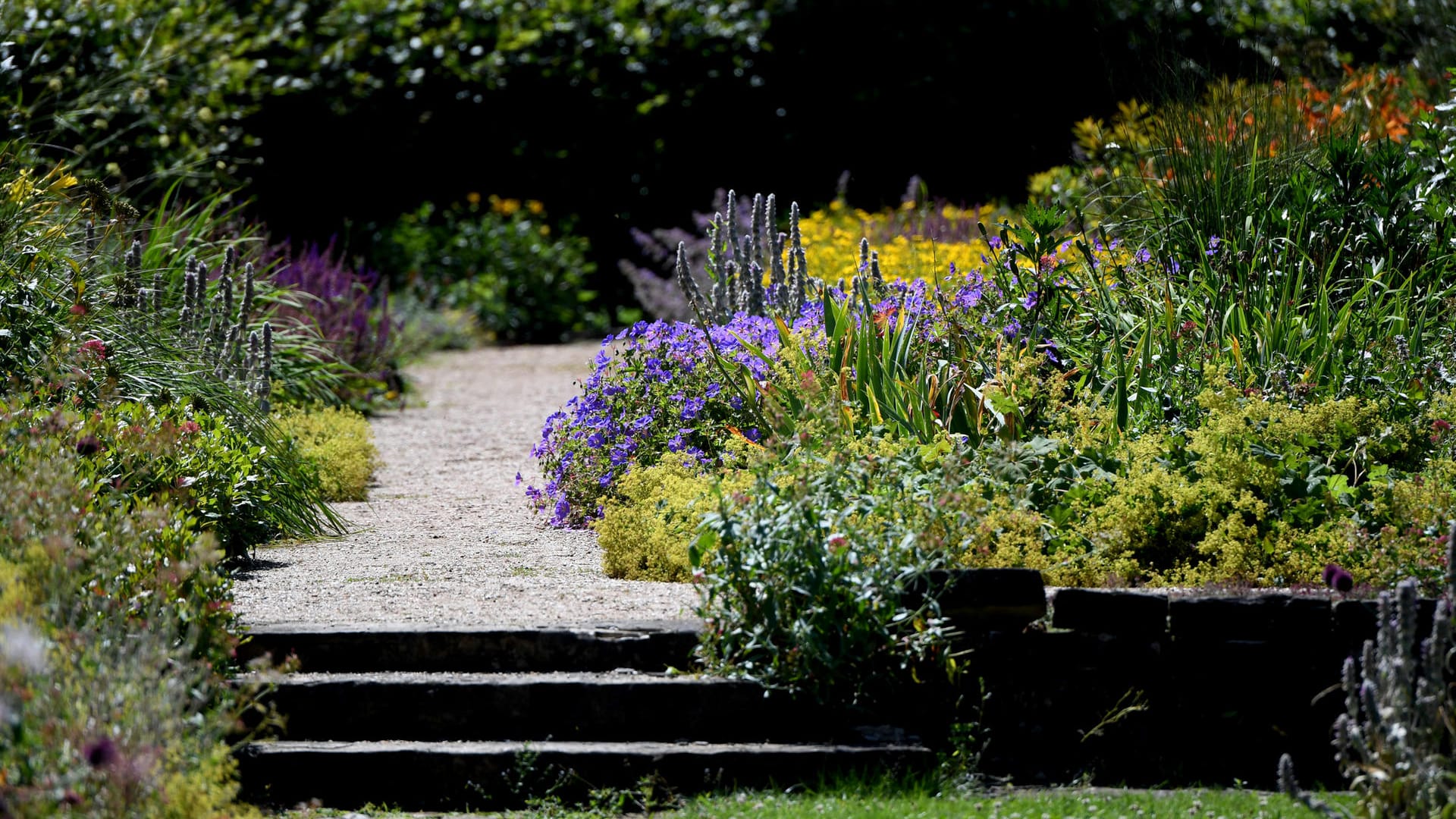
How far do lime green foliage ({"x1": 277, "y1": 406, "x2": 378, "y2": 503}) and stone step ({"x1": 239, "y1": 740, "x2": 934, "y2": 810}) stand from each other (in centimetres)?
248

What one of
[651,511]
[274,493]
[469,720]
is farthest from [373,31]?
[469,720]

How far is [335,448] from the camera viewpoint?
6.59m

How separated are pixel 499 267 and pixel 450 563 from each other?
353 inches

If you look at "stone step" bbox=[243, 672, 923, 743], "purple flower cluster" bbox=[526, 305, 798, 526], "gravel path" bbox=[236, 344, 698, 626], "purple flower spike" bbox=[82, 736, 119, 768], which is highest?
"purple flower cluster" bbox=[526, 305, 798, 526]

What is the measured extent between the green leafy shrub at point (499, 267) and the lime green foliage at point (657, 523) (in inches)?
337

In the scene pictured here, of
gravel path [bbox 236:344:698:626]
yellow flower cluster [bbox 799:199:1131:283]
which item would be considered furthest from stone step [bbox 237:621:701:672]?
yellow flower cluster [bbox 799:199:1131:283]

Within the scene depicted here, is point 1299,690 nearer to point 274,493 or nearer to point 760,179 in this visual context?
point 274,493

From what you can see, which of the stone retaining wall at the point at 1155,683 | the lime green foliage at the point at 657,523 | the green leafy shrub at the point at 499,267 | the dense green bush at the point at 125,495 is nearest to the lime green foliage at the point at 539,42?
the green leafy shrub at the point at 499,267

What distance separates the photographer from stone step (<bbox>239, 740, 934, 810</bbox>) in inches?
146

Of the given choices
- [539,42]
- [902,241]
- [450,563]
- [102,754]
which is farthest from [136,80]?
[102,754]

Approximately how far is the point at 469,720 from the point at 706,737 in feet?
2.09

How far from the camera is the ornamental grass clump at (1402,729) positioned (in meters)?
2.99

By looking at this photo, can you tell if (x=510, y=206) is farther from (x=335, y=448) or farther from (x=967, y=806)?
(x=967, y=806)

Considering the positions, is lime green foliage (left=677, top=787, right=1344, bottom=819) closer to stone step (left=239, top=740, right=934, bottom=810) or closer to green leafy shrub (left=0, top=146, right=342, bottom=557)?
stone step (left=239, top=740, right=934, bottom=810)
